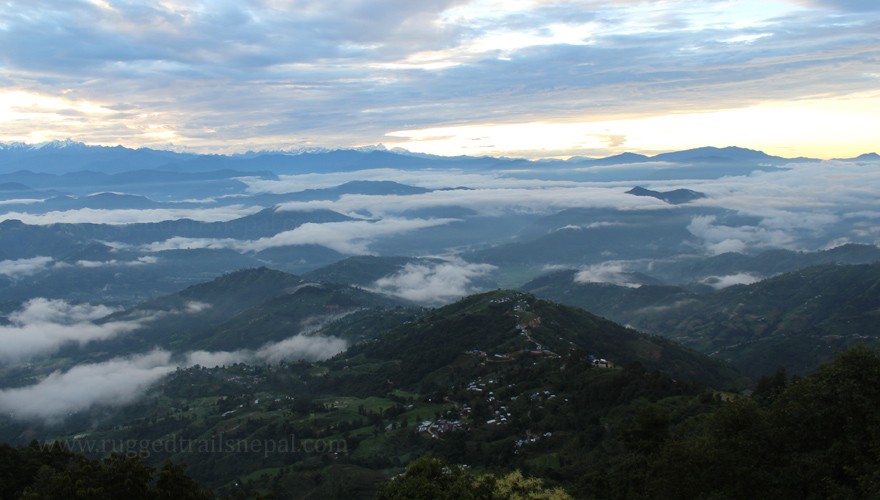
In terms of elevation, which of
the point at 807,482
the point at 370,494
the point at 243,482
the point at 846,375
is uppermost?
the point at 846,375

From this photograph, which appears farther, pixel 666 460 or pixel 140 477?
pixel 666 460

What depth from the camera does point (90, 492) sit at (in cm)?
4716

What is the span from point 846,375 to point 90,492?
57.2 metres

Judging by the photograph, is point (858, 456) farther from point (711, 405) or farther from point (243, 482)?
point (243, 482)

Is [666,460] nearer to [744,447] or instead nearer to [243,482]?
[744,447]

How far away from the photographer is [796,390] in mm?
59562

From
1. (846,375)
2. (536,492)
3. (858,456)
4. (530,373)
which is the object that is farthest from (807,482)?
(530,373)

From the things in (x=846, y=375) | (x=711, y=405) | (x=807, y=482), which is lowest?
(x=711, y=405)

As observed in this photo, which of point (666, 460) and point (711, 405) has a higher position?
point (666, 460)

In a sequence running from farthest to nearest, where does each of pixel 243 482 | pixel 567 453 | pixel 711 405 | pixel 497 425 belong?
pixel 243 482 → pixel 497 425 → pixel 567 453 → pixel 711 405

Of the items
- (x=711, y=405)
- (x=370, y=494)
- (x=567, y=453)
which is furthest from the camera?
(x=370, y=494)

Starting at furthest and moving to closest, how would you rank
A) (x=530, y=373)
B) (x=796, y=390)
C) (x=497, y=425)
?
(x=530, y=373), (x=497, y=425), (x=796, y=390)

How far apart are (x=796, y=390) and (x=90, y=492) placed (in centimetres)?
5604

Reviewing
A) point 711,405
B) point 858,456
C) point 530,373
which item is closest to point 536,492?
point 858,456
